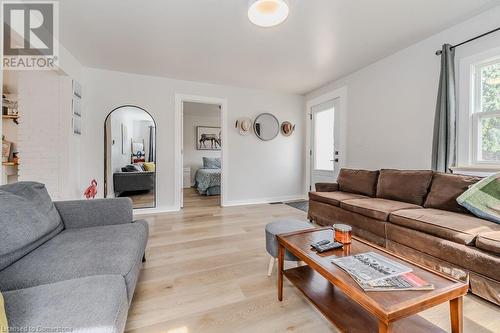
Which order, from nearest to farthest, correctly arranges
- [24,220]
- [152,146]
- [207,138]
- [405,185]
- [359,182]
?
[24,220] < [405,185] < [359,182] < [152,146] < [207,138]

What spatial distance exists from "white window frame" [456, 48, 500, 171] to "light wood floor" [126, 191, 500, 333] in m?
1.46

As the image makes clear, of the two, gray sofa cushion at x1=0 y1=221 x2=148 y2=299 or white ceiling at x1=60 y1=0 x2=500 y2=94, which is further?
white ceiling at x1=60 y1=0 x2=500 y2=94

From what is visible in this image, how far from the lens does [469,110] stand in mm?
2234

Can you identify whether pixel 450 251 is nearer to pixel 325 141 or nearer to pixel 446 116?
pixel 446 116

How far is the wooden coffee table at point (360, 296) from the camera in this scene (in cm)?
83

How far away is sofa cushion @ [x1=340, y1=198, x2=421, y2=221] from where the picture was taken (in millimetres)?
2105

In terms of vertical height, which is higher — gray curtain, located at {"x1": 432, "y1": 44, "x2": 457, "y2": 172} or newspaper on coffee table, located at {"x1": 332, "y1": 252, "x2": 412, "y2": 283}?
gray curtain, located at {"x1": 432, "y1": 44, "x2": 457, "y2": 172}

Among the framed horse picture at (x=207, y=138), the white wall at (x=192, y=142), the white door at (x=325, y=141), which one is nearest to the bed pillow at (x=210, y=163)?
the white wall at (x=192, y=142)

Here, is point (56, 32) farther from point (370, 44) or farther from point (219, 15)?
point (370, 44)

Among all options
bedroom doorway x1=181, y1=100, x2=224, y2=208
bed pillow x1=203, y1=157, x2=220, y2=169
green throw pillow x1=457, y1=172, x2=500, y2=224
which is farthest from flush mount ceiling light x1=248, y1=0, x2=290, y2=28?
bed pillow x1=203, y1=157, x2=220, y2=169

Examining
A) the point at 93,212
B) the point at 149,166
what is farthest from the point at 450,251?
the point at 149,166

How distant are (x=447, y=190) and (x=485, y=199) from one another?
325 mm

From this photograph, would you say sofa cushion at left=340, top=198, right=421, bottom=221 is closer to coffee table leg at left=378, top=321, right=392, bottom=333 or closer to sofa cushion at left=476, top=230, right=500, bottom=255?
sofa cushion at left=476, top=230, right=500, bottom=255

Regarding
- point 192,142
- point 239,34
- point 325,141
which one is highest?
point 239,34
